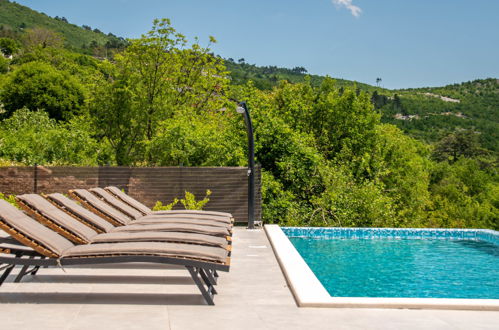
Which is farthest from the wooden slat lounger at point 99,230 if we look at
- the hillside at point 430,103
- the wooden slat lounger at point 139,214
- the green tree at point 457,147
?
the green tree at point 457,147

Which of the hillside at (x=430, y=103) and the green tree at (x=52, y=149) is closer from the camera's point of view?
the green tree at (x=52, y=149)

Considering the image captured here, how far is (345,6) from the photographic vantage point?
130 ft

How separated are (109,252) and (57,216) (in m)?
1.09

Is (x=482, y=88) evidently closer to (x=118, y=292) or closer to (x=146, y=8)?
(x=146, y=8)

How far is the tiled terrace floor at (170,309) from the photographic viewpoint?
→ 171 inches

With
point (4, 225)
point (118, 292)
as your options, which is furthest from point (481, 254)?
point (4, 225)

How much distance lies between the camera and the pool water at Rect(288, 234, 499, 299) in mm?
7457

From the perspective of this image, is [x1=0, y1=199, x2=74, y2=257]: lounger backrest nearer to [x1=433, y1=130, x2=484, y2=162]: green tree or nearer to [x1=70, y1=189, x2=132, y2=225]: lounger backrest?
[x1=70, y1=189, x2=132, y2=225]: lounger backrest

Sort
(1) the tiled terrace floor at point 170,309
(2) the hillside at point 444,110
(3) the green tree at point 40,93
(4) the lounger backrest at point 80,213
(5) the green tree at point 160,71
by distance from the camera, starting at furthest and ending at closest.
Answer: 1. (2) the hillside at point 444,110
2. (3) the green tree at point 40,93
3. (5) the green tree at point 160,71
4. (4) the lounger backrest at point 80,213
5. (1) the tiled terrace floor at point 170,309

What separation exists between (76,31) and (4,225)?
115 metres

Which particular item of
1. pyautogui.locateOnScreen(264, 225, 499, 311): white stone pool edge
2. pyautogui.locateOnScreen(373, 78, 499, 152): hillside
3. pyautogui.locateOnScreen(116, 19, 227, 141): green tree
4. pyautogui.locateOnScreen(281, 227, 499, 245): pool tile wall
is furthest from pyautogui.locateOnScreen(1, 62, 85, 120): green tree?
pyautogui.locateOnScreen(264, 225, 499, 311): white stone pool edge

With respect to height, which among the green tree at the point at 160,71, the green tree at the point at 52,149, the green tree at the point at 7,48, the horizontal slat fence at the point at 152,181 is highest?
the green tree at the point at 7,48

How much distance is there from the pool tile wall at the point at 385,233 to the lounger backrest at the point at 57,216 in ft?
23.2

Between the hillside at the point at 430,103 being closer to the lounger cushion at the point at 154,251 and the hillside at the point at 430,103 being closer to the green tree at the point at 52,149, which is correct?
the green tree at the point at 52,149
